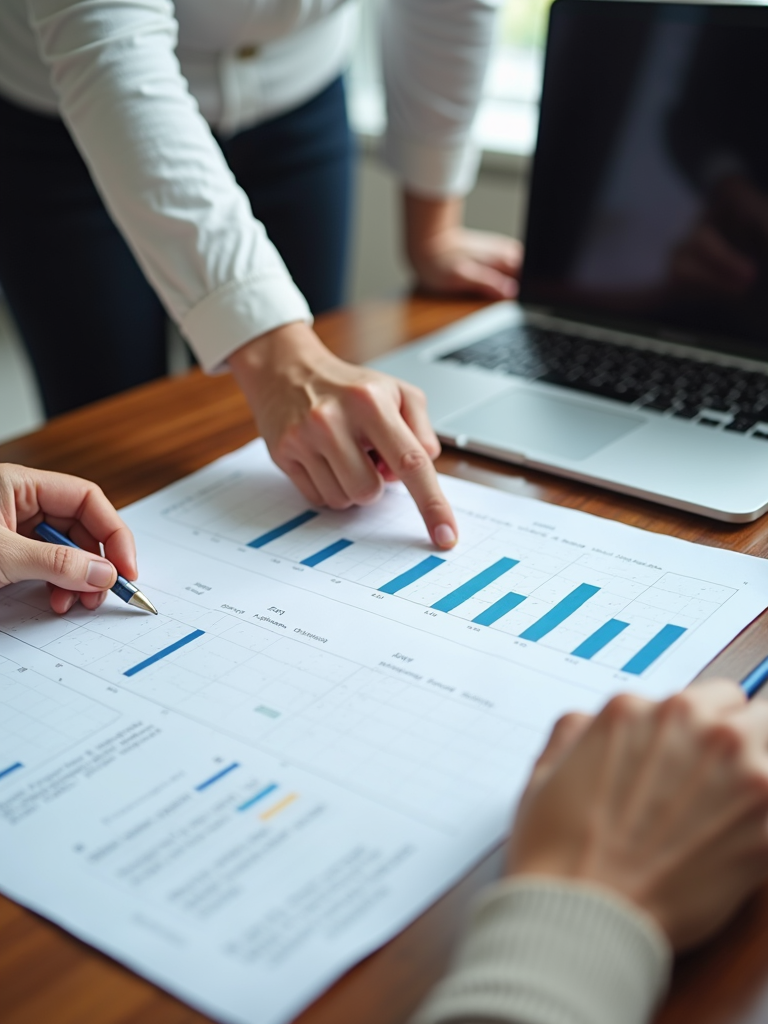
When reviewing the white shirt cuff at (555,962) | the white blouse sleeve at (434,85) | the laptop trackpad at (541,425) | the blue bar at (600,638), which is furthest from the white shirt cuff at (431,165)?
the white shirt cuff at (555,962)

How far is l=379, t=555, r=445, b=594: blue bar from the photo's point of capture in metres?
0.70

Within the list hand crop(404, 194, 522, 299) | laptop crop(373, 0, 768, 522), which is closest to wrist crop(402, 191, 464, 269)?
hand crop(404, 194, 522, 299)

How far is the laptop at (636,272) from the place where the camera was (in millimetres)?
899

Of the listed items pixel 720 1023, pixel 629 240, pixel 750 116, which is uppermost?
pixel 750 116

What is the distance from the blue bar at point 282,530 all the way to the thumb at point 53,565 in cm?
13

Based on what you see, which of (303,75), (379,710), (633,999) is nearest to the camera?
(633,999)

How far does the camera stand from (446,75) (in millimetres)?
1271

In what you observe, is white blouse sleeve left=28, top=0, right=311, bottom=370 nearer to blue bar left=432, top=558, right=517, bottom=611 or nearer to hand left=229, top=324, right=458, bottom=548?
hand left=229, top=324, right=458, bottom=548

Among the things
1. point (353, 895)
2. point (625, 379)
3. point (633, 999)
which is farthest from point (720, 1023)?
point (625, 379)

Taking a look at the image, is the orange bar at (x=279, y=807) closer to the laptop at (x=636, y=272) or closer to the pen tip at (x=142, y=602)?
the pen tip at (x=142, y=602)

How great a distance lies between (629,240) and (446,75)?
382mm

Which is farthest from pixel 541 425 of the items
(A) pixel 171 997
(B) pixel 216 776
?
(A) pixel 171 997

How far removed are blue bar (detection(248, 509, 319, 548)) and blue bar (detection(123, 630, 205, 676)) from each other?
13 centimetres

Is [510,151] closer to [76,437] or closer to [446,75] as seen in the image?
[446,75]
